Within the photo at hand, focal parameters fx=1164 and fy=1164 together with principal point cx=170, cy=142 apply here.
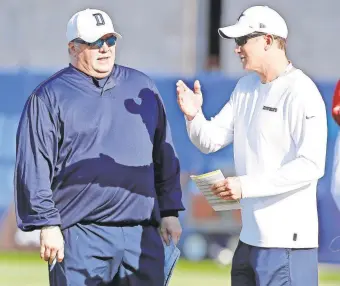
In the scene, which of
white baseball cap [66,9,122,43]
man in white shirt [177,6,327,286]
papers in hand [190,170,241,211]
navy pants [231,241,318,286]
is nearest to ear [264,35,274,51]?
man in white shirt [177,6,327,286]

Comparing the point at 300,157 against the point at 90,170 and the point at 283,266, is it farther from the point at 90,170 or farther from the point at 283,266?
the point at 90,170

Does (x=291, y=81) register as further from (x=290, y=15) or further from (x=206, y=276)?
(x=290, y=15)

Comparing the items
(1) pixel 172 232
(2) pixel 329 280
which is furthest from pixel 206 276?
(1) pixel 172 232

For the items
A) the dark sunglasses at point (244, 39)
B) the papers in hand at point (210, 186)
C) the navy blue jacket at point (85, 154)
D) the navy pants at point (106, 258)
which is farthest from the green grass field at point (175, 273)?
the dark sunglasses at point (244, 39)

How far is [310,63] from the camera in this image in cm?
1852

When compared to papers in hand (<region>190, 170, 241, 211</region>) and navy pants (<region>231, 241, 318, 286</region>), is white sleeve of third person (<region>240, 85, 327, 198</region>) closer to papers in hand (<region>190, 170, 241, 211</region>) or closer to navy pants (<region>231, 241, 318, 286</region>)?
papers in hand (<region>190, 170, 241, 211</region>)

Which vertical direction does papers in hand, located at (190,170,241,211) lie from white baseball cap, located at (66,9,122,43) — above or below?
below

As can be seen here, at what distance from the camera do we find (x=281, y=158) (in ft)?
18.4

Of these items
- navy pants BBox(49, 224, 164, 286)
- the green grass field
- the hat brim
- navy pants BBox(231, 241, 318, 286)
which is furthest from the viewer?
the green grass field

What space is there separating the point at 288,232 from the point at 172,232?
776 millimetres

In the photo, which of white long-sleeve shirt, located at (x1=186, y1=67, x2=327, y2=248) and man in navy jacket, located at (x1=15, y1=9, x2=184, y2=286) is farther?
man in navy jacket, located at (x1=15, y1=9, x2=184, y2=286)

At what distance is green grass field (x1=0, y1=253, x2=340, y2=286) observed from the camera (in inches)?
422

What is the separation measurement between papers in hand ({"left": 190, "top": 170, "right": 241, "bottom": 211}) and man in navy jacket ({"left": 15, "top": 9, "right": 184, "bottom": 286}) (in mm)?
404

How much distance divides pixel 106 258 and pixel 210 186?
27.5 inches
